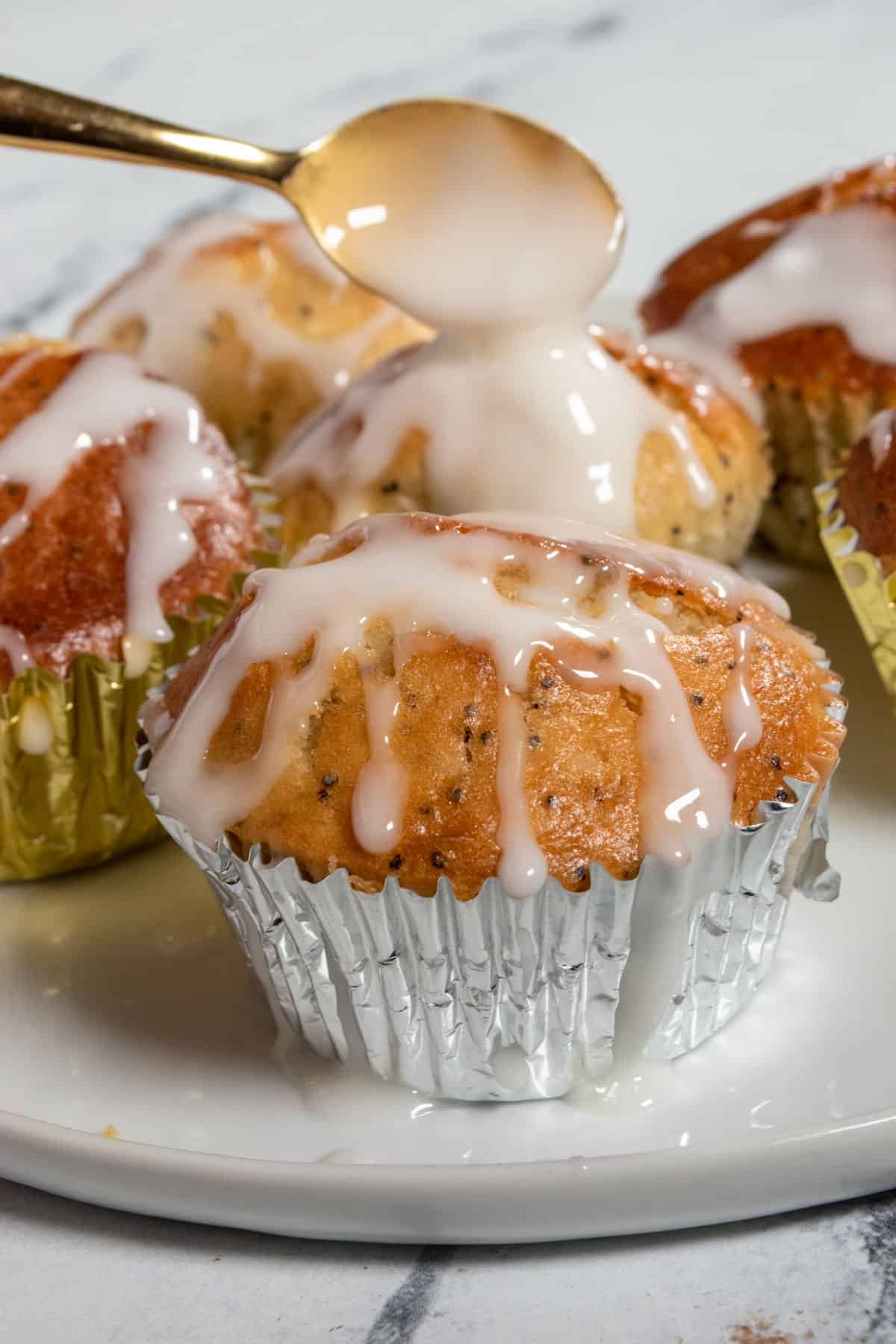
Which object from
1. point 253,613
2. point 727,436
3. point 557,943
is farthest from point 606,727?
point 727,436

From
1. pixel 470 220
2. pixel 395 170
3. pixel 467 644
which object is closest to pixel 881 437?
pixel 470 220

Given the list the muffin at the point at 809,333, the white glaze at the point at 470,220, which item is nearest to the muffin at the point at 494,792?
the white glaze at the point at 470,220

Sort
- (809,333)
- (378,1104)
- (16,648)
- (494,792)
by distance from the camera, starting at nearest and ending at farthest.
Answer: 1. (494,792)
2. (378,1104)
3. (16,648)
4. (809,333)

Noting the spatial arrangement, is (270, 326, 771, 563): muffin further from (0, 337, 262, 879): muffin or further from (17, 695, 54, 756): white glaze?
(17, 695, 54, 756): white glaze

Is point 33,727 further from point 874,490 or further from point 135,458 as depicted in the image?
point 874,490

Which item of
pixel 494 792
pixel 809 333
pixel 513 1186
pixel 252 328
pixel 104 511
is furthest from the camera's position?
pixel 252 328

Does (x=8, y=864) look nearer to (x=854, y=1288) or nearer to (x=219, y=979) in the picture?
(x=219, y=979)
